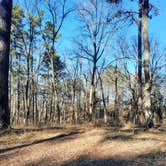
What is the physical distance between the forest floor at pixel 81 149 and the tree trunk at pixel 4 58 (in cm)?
47

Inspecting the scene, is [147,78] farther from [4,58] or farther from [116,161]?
[116,161]

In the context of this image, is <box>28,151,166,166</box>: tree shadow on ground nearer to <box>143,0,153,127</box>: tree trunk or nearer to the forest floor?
the forest floor

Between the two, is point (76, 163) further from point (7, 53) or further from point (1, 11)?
point (1, 11)

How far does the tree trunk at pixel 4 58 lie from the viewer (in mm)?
6652

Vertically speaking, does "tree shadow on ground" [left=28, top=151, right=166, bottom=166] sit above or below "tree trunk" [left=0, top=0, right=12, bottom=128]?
below

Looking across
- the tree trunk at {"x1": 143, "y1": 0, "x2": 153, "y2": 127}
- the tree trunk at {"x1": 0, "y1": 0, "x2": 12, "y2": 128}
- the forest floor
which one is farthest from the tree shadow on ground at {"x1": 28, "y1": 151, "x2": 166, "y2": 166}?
the tree trunk at {"x1": 143, "y1": 0, "x2": 153, "y2": 127}

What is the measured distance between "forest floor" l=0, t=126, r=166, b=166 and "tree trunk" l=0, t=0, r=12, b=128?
1.54ft

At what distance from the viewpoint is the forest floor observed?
4.27 meters

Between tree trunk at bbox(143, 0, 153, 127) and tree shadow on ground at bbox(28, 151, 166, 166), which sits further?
tree trunk at bbox(143, 0, 153, 127)

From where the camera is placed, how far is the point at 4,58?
689 cm

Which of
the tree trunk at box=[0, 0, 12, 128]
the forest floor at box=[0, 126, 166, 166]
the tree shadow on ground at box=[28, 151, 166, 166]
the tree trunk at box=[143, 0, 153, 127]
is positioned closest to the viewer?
the tree shadow on ground at box=[28, 151, 166, 166]

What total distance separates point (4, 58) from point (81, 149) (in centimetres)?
346

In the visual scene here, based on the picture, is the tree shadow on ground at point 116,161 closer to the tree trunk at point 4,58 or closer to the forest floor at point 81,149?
the forest floor at point 81,149

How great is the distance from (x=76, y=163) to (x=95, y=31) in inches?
622
